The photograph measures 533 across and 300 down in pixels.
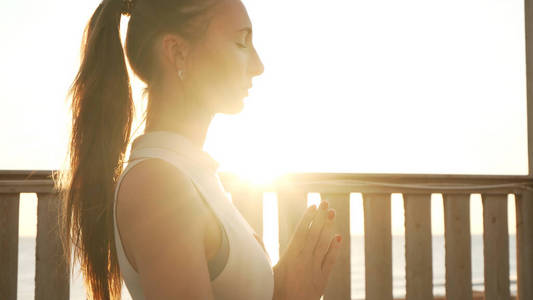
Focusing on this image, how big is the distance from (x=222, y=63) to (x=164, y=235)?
0.34 meters

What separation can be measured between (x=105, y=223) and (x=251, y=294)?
1.01 feet

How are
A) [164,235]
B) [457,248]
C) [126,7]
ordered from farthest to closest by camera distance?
[457,248] → [126,7] → [164,235]

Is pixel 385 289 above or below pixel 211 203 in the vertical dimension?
below

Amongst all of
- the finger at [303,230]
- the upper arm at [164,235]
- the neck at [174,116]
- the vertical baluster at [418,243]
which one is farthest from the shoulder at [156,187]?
the vertical baluster at [418,243]

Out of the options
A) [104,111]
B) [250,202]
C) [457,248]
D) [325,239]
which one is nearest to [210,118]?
[104,111]

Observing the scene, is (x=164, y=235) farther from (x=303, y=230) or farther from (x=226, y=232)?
(x=303, y=230)

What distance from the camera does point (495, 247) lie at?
337 cm

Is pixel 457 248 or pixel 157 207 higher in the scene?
pixel 157 207

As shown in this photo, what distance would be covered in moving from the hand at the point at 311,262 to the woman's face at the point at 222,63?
Answer: 247mm

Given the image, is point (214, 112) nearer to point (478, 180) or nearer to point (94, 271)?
point (94, 271)

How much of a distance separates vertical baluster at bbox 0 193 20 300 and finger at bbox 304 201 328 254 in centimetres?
230

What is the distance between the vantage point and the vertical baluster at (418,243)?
10.5ft

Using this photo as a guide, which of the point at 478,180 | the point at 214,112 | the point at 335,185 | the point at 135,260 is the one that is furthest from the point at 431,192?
the point at 135,260

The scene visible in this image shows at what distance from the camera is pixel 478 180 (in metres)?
3.31
